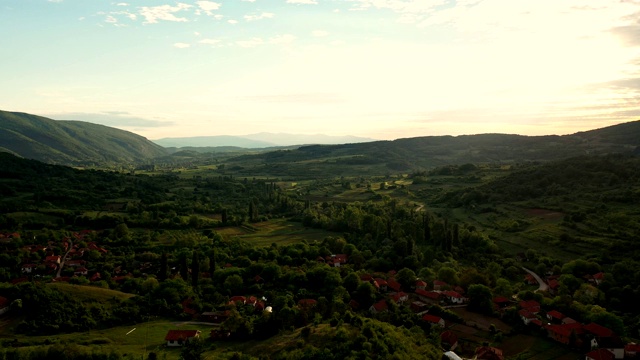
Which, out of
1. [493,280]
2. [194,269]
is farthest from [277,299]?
[493,280]

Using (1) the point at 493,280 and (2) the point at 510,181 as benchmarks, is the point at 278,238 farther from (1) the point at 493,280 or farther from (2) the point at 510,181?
(2) the point at 510,181

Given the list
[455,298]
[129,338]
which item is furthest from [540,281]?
[129,338]

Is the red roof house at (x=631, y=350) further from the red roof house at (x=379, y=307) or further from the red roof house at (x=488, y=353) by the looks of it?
the red roof house at (x=379, y=307)

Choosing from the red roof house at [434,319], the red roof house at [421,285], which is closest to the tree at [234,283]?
the red roof house at [421,285]

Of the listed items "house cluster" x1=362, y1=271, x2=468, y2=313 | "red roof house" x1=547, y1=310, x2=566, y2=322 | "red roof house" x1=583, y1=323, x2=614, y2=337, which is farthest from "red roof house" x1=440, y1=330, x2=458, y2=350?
"red roof house" x1=547, y1=310, x2=566, y2=322

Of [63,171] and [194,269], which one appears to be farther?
[63,171]

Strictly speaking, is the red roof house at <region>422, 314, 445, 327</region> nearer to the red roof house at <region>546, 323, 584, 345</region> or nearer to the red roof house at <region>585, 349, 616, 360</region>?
the red roof house at <region>546, 323, 584, 345</region>

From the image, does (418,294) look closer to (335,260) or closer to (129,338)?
(335,260)
